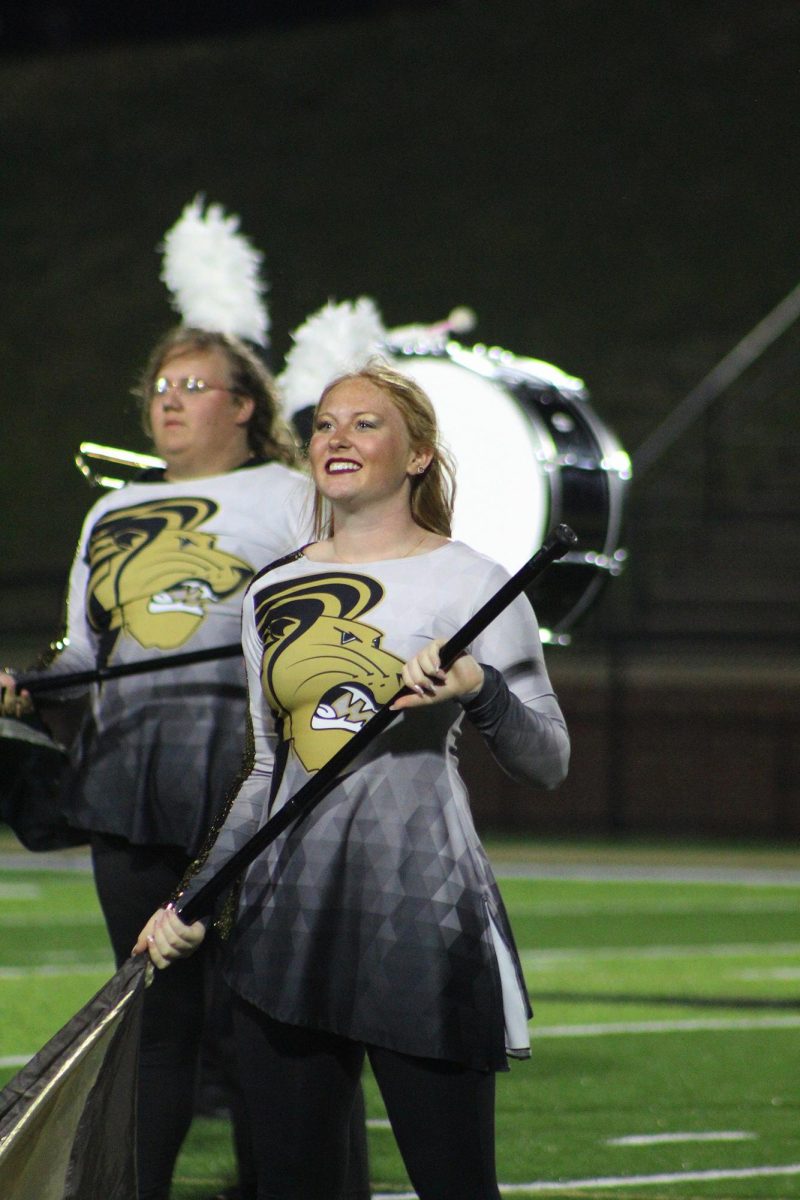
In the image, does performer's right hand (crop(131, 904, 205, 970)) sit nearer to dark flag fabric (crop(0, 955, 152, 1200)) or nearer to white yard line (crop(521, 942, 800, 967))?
dark flag fabric (crop(0, 955, 152, 1200))

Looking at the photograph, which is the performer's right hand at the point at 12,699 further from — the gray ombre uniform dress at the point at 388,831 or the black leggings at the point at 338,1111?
the black leggings at the point at 338,1111

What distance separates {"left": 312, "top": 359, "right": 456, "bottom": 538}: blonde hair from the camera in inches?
108

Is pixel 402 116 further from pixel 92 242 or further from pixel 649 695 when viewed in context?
pixel 649 695

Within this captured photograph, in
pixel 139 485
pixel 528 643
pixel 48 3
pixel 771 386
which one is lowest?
pixel 528 643

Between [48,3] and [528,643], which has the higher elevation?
[48,3]

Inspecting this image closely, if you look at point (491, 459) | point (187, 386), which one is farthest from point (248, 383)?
point (491, 459)

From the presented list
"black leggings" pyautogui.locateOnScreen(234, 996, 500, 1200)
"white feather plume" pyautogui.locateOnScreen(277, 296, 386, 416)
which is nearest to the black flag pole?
"black leggings" pyautogui.locateOnScreen(234, 996, 500, 1200)

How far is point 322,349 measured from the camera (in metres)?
4.05

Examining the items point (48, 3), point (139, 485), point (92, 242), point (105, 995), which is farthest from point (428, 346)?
point (48, 3)

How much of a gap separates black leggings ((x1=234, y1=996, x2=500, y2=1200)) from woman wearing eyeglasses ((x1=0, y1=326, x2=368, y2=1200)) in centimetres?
83

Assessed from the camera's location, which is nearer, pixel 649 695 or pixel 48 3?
pixel 649 695

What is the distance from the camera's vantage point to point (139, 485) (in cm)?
368

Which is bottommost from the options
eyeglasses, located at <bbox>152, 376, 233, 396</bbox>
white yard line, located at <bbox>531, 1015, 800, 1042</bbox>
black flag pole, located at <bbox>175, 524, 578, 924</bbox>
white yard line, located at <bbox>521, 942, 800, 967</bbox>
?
white yard line, located at <bbox>531, 1015, 800, 1042</bbox>

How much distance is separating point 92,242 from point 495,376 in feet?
58.2
